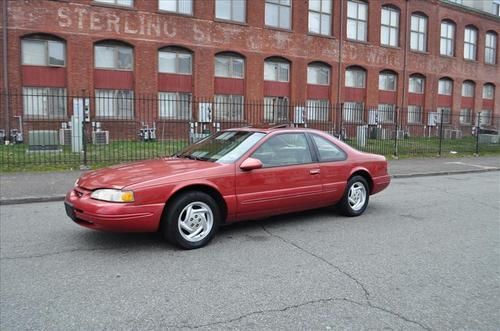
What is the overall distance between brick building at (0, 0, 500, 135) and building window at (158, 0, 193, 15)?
0.17 feet

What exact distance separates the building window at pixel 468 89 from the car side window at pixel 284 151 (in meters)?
33.9

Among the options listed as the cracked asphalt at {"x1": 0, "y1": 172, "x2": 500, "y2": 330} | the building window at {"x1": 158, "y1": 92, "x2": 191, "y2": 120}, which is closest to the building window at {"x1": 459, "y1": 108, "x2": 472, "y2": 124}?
the building window at {"x1": 158, "y1": 92, "x2": 191, "y2": 120}

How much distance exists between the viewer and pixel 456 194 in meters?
9.54

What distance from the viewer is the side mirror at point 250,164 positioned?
5520mm

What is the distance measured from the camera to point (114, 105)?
21266 millimetres

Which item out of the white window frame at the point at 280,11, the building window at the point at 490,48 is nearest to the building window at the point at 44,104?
the white window frame at the point at 280,11

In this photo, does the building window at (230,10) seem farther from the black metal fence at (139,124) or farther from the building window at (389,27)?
the building window at (389,27)

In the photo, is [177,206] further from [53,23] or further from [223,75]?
[223,75]

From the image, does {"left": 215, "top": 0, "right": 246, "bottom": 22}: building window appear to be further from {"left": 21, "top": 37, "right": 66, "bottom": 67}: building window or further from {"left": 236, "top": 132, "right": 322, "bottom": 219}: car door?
{"left": 236, "top": 132, "right": 322, "bottom": 219}: car door

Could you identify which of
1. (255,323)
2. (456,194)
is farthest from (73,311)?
(456,194)

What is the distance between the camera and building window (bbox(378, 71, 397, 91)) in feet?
100

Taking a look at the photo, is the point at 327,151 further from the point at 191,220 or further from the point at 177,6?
the point at 177,6

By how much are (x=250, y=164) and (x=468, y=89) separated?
35908mm

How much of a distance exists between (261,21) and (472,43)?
20.9 m
